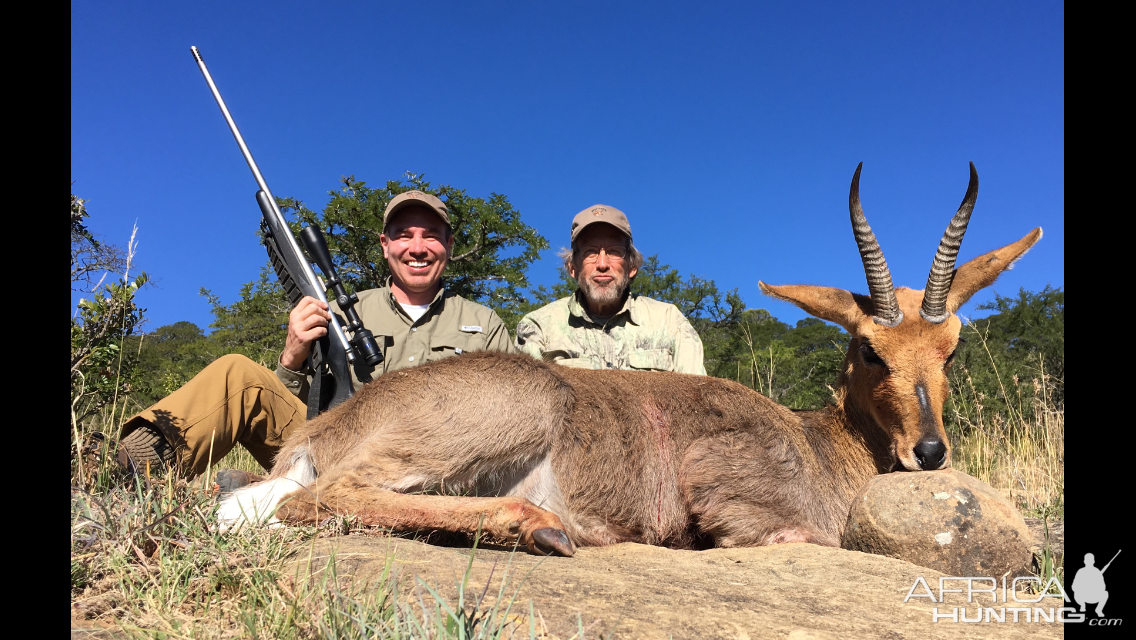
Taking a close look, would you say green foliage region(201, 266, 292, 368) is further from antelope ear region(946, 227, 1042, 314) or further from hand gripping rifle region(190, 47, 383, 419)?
antelope ear region(946, 227, 1042, 314)

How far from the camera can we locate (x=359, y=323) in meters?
4.95

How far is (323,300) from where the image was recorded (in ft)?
16.1

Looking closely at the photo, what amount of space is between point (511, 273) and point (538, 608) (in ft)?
38.4

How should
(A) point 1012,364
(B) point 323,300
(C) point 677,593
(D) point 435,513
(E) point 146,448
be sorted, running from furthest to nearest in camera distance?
(A) point 1012,364 → (B) point 323,300 → (E) point 146,448 → (D) point 435,513 → (C) point 677,593

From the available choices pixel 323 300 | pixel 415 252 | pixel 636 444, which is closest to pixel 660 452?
pixel 636 444

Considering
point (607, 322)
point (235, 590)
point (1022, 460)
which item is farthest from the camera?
point (1022, 460)

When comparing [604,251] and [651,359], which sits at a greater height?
[604,251]

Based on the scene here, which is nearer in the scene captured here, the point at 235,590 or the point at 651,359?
the point at 235,590

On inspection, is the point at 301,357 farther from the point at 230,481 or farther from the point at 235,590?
the point at 235,590

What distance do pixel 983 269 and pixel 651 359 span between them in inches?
113

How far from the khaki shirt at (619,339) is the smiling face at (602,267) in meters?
0.17

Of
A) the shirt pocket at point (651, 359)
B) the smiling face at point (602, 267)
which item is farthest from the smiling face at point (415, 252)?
the shirt pocket at point (651, 359)

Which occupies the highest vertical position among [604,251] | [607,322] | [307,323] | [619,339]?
[604,251]
